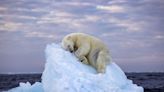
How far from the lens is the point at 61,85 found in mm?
13336

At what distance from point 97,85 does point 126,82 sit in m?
1.49

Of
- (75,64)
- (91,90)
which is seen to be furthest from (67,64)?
(91,90)

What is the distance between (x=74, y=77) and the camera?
44.0ft

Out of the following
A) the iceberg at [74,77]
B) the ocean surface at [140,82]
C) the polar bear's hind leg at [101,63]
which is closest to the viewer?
the iceberg at [74,77]

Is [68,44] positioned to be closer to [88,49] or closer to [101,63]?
[88,49]

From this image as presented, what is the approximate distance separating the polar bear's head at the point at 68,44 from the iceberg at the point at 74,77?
0.19 m

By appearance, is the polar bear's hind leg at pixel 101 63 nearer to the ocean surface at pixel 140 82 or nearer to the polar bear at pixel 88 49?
the polar bear at pixel 88 49

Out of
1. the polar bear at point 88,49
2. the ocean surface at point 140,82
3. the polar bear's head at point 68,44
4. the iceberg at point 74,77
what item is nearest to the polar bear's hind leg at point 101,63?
the polar bear at point 88,49

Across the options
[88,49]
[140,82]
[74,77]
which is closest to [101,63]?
[88,49]

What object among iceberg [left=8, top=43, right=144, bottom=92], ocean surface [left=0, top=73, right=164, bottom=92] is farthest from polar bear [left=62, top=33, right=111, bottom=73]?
ocean surface [left=0, top=73, right=164, bottom=92]

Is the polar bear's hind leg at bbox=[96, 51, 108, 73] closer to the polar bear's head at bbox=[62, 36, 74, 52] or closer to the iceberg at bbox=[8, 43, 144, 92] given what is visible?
the iceberg at bbox=[8, 43, 144, 92]

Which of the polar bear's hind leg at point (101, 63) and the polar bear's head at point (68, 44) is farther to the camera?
the polar bear's head at point (68, 44)

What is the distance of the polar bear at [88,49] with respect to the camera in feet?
46.7

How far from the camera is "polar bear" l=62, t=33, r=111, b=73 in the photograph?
14.2 meters
